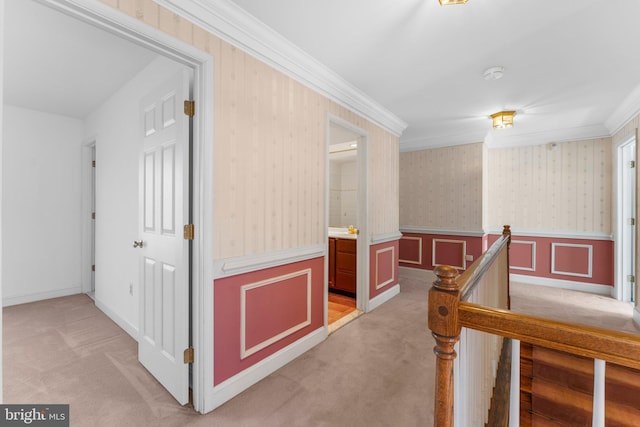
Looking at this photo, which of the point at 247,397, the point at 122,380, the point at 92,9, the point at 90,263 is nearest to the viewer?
the point at 92,9

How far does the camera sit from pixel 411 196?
5.43m

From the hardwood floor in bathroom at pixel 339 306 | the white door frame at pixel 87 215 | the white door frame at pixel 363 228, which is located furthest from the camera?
the white door frame at pixel 87 215

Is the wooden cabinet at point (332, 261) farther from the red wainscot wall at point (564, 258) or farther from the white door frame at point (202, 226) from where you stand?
the red wainscot wall at point (564, 258)

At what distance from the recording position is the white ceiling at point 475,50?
71.9 inches

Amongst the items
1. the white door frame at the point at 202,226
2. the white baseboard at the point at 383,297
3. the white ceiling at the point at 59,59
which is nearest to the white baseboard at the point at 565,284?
the white baseboard at the point at 383,297

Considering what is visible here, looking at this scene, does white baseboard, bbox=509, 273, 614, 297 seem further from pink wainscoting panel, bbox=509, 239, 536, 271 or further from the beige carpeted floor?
the beige carpeted floor

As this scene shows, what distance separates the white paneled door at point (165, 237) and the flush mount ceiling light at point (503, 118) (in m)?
3.74

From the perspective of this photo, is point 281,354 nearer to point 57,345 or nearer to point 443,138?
point 57,345

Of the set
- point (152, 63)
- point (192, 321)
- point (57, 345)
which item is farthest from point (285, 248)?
point (57, 345)

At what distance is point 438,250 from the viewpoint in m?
5.12

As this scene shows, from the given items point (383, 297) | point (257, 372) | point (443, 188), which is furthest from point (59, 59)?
point (443, 188)

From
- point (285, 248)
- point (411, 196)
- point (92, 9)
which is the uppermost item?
point (92, 9)

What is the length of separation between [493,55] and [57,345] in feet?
15.0

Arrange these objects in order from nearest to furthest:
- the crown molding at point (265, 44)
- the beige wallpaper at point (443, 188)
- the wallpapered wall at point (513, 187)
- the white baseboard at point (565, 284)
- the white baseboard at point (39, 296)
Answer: the crown molding at point (265, 44), the white baseboard at point (39, 296), the white baseboard at point (565, 284), the wallpapered wall at point (513, 187), the beige wallpaper at point (443, 188)
